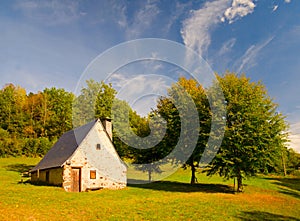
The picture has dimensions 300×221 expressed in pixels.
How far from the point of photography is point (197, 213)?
2020 centimetres

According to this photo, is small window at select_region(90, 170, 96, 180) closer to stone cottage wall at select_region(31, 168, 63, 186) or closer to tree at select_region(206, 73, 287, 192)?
stone cottage wall at select_region(31, 168, 63, 186)

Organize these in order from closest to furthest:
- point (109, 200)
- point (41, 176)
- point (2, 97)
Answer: point (109, 200) → point (41, 176) → point (2, 97)

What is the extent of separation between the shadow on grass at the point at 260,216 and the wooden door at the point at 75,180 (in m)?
16.8

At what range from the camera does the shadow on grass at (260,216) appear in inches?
780

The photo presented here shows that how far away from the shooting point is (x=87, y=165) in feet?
98.5

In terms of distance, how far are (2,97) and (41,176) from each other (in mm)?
48586

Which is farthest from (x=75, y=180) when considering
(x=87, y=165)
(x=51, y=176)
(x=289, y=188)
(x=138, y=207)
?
(x=289, y=188)

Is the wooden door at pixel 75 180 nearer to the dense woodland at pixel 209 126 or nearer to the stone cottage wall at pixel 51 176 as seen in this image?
the stone cottage wall at pixel 51 176

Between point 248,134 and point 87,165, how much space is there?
58.8 feet

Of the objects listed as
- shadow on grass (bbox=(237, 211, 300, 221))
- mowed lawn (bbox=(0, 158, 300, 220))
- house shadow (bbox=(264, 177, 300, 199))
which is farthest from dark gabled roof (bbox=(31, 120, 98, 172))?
house shadow (bbox=(264, 177, 300, 199))

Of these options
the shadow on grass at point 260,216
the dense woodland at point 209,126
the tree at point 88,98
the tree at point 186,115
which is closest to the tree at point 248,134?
the dense woodland at point 209,126

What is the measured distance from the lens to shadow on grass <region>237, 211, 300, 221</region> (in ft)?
65.0

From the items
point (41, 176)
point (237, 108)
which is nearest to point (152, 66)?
point (237, 108)

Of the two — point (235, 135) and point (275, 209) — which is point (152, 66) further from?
point (275, 209)
